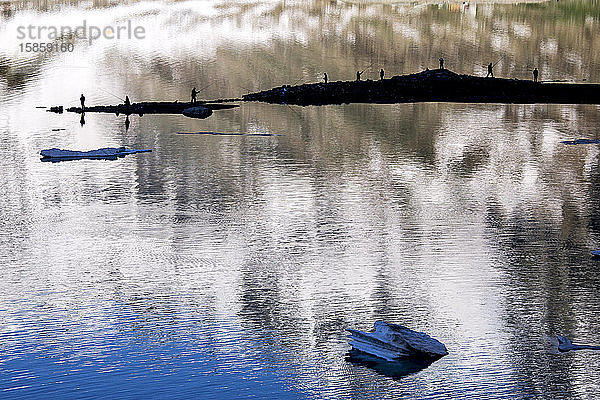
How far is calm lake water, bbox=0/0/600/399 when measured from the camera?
89.5ft

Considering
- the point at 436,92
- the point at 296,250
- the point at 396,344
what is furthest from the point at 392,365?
the point at 436,92

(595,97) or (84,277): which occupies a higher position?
(595,97)

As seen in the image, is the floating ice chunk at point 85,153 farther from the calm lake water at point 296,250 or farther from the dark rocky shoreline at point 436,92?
the dark rocky shoreline at point 436,92

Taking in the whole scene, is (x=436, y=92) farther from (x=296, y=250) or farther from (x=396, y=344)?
(x=396, y=344)

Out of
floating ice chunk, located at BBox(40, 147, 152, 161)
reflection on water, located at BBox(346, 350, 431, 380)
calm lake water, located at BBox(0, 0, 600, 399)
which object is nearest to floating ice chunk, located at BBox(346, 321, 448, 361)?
reflection on water, located at BBox(346, 350, 431, 380)

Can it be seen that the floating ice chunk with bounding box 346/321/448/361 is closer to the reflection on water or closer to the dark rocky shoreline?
the reflection on water

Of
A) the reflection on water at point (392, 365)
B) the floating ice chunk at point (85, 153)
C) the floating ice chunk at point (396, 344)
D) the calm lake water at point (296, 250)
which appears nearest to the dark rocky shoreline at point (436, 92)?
the calm lake water at point (296, 250)

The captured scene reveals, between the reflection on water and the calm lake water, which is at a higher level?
the calm lake water

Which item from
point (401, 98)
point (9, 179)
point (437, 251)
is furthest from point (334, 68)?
point (437, 251)

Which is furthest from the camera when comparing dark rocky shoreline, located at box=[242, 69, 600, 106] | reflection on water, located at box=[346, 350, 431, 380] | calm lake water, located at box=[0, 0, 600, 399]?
dark rocky shoreline, located at box=[242, 69, 600, 106]

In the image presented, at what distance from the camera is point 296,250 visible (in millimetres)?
40312

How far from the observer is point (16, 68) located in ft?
389

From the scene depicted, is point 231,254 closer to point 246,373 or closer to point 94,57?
point 246,373

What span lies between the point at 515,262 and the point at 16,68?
9109 centimetres
